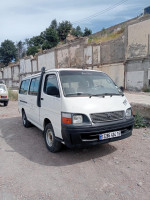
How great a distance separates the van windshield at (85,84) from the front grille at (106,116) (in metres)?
0.58

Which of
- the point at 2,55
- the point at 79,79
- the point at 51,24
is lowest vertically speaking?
the point at 79,79

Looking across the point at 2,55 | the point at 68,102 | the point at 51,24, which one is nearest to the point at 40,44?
the point at 51,24

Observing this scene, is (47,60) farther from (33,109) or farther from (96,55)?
(33,109)

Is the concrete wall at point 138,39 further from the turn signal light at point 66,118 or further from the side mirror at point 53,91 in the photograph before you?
the turn signal light at point 66,118

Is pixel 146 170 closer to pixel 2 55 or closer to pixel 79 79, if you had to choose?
pixel 79 79

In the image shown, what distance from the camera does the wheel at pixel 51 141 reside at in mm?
3834

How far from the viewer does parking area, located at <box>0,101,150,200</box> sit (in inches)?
102

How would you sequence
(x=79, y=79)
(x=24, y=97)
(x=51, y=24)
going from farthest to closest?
(x=51, y=24), (x=24, y=97), (x=79, y=79)

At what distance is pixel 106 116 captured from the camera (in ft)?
11.3

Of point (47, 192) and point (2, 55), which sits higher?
point (2, 55)

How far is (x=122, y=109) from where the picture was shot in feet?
12.1

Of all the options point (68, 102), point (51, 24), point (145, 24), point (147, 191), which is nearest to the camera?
point (147, 191)

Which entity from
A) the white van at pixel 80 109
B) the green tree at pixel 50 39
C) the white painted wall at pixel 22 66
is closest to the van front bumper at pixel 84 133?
the white van at pixel 80 109

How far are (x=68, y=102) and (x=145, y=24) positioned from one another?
1511cm
